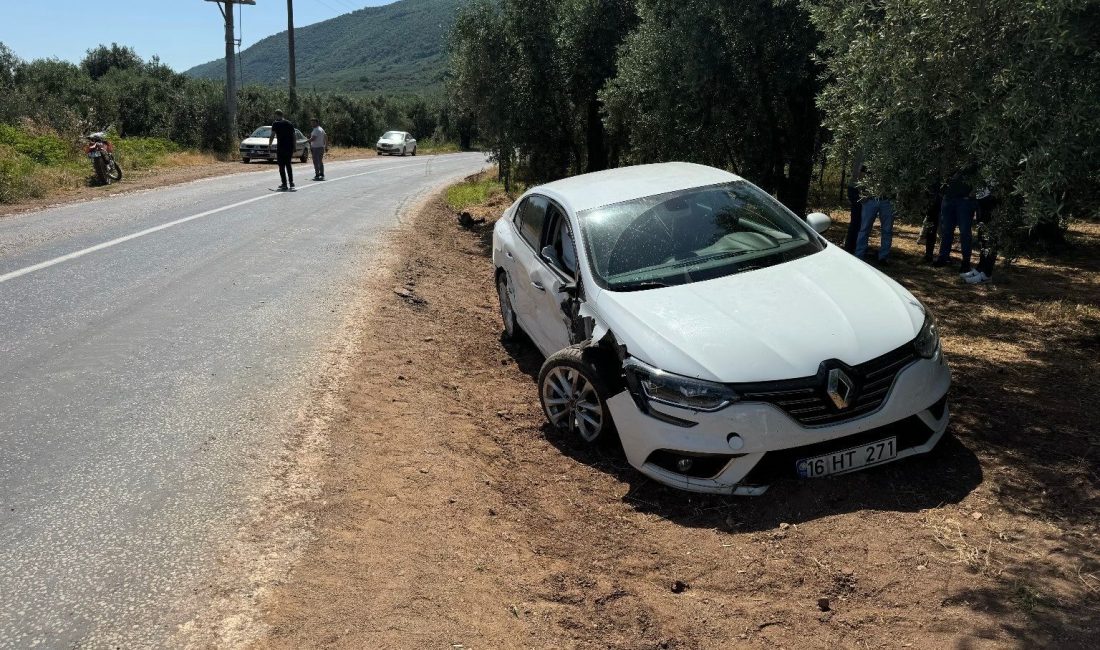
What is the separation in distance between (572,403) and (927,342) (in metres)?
2.09

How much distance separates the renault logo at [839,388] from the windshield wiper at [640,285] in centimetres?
131

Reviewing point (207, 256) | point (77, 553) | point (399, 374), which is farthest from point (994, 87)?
point (207, 256)

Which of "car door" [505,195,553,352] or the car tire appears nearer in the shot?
the car tire

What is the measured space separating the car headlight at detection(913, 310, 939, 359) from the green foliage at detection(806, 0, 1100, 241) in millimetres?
787

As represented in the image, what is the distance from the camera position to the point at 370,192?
20547 millimetres

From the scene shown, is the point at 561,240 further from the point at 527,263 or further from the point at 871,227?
the point at 871,227

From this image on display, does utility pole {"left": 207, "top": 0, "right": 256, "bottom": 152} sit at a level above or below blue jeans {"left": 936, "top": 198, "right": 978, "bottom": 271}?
above

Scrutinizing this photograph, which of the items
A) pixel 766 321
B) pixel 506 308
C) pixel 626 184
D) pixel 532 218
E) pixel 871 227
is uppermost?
pixel 626 184

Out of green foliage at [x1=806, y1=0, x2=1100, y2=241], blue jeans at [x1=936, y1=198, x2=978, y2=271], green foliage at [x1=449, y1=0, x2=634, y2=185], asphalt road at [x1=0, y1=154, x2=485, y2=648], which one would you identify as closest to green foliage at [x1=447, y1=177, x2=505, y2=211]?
green foliage at [x1=449, y1=0, x2=634, y2=185]

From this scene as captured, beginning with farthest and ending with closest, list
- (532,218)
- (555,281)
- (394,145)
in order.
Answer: (394,145), (532,218), (555,281)

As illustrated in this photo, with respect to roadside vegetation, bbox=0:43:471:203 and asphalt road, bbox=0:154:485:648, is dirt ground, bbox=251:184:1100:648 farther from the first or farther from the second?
roadside vegetation, bbox=0:43:471:203

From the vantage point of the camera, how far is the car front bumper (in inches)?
165

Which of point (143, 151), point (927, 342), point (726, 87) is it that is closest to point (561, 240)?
point (927, 342)

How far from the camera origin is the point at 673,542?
410 cm
